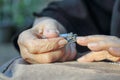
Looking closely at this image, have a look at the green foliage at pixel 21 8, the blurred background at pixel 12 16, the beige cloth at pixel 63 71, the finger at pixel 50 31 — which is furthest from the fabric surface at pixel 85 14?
the green foliage at pixel 21 8

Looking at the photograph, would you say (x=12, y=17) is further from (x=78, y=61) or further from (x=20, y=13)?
(x=78, y=61)

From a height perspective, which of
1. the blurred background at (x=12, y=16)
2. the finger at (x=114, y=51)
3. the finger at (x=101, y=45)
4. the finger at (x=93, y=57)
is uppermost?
the finger at (x=101, y=45)

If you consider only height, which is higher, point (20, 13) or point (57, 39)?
point (57, 39)

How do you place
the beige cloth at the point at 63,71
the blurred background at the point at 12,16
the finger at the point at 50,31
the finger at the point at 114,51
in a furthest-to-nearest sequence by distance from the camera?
1. the blurred background at the point at 12,16
2. the finger at the point at 50,31
3. the finger at the point at 114,51
4. the beige cloth at the point at 63,71

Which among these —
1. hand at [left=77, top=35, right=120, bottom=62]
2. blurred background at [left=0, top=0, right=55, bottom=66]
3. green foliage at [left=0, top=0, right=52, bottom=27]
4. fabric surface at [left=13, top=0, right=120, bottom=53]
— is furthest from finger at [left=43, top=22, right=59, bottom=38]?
green foliage at [left=0, top=0, right=52, bottom=27]

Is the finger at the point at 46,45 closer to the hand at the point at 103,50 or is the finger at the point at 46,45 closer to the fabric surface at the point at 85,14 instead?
the hand at the point at 103,50

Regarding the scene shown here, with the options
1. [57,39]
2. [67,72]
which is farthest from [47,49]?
[67,72]

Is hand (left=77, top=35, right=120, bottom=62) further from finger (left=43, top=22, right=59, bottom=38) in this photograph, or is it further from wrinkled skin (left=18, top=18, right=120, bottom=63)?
finger (left=43, top=22, right=59, bottom=38)
